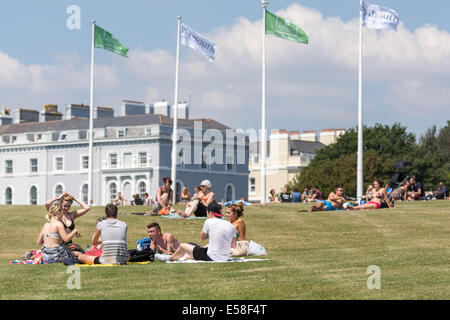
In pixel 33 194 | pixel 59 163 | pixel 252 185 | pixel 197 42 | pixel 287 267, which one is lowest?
pixel 33 194

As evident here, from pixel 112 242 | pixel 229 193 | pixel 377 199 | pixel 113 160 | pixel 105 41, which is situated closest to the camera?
pixel 112 242

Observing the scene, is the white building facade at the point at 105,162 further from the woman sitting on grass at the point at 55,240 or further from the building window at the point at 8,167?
the woman sitting on grass at the point at 55,240

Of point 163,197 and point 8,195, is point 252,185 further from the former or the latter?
point 163,197

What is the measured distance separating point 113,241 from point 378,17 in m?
30.8

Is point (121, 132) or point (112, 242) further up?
point (121, 132)

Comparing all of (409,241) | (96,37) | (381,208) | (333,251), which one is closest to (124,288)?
(333,251)

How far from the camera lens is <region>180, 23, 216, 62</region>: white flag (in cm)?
4491

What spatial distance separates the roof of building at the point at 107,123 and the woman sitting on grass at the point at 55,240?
256 ft

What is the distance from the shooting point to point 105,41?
1972 inches

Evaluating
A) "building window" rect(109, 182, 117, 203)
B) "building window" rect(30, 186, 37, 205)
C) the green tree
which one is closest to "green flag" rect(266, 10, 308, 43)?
the green tree

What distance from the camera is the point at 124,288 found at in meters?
12.9

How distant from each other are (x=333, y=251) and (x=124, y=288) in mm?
9011

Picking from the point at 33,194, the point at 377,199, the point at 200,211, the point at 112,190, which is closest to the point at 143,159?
the point at 112,190
